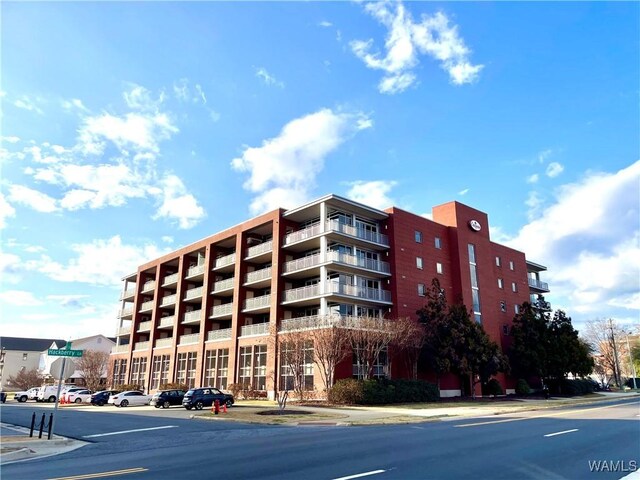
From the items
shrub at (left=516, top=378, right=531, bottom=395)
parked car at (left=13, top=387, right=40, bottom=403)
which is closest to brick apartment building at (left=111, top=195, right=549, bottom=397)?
shrub at (left=516, top=378, right=531, bottom=395)

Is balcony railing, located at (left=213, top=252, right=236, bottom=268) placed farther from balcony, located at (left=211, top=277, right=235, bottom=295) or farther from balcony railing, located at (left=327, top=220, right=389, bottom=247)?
balcony railing, located at (left=327, top=220, right=389, bottom=247)

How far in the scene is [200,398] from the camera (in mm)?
30266

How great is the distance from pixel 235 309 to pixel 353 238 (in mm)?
13948

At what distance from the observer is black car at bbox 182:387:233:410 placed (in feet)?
97.9

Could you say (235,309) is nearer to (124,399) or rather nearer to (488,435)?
(124,399)

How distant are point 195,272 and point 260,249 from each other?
12.9m

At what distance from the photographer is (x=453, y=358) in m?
36.6

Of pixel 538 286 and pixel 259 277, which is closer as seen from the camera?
pixel 259 277

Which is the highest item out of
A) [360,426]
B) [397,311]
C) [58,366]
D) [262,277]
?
[262,277]

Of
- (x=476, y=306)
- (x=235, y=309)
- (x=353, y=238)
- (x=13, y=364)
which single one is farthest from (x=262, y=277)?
(x=13, y=364)

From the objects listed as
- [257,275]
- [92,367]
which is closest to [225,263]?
[257,275]

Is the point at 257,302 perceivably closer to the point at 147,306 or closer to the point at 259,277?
the point at 259,277

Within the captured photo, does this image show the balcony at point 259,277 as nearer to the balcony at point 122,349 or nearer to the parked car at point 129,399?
the parked car at point 129,399

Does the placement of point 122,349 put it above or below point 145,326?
below
